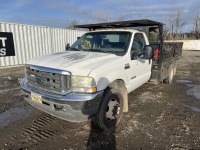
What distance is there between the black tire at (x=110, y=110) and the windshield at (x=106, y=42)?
1.06 m

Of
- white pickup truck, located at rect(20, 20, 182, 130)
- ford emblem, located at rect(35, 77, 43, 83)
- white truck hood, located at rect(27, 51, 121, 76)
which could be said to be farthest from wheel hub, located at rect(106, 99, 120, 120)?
ford emblem, located at rect(35, 77, 43, 83)

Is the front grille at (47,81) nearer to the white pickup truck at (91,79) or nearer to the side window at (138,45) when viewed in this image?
the white pickup truck at (91,79)

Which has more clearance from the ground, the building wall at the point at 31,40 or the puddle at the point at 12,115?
the building wall at the point at 31,40

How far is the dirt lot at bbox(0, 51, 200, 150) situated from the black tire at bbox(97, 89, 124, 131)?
21cm

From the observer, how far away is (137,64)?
4695mm

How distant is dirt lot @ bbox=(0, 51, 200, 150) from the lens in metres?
3.41

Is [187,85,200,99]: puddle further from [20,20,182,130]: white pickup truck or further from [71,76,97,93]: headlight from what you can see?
[71,76,97,93]: headlight

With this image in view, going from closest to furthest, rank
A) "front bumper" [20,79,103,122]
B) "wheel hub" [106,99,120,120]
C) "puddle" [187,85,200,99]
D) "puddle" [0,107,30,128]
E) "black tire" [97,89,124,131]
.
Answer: "front bumper" [20,79,103,122] < "black tire" [97,89,124,131] < "wheel hub" [106,99,120,120] < "puddle" [0,107,30,128] < "puddle" [187,85,200,99]

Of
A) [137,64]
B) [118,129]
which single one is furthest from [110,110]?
[137,64]

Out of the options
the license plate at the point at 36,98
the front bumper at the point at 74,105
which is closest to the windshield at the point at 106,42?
the front bumper at the point at 74,105

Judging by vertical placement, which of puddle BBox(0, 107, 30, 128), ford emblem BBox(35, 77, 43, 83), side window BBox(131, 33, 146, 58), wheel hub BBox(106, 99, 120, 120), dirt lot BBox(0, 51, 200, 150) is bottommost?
dirt lot BBox(0, 51, 200, 150)

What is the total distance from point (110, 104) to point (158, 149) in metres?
1.22

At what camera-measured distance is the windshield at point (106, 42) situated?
4.45 meters

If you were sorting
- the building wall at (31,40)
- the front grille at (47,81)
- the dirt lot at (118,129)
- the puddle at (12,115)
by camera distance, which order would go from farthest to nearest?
1. the building wall at (31,40)
2. the puddle at (12,115)
3. the dirt lot at (118,129)
4. the front grille at (47,81)
